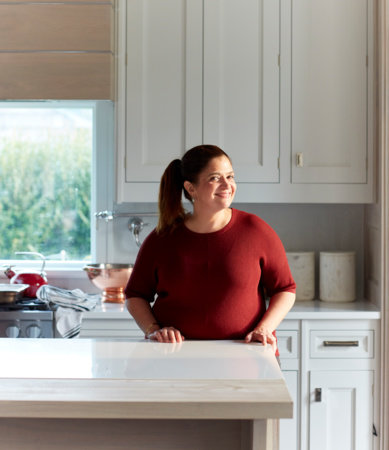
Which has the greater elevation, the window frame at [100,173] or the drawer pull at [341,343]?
the window frame at [100,173]

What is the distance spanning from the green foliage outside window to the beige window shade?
483mm

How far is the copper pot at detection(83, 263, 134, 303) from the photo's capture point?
3225 mm

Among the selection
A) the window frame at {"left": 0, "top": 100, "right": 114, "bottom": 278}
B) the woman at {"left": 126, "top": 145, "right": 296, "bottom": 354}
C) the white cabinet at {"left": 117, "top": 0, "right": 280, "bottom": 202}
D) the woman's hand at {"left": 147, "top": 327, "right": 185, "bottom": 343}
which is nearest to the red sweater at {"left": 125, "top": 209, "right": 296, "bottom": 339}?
the woman at {"left": 126, "top": 145, "right": 296, "bottom": 354}

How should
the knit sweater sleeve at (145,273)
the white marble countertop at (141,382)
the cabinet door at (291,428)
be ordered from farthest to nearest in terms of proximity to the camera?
1. the cabinet door at (291,428)
2. the knit sweater sleeve at (145,273)
3. the white marble countertop at (141,382)

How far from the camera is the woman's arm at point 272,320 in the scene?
193cm

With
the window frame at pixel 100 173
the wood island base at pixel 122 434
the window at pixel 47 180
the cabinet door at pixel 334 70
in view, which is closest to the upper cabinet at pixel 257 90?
the cabinet door at pixel 334 70

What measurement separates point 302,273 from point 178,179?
1234 millimetres

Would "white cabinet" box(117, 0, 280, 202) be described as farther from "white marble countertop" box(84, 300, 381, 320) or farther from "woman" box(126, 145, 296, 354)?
"woman" box(126, 145, 296, 354)

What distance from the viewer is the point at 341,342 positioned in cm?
298

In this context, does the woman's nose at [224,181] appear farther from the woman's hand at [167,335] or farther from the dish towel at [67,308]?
the dish towel at [67,308]

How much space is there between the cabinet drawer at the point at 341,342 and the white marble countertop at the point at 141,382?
1.17m

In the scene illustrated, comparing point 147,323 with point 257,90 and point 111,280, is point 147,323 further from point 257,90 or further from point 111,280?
point 257,90

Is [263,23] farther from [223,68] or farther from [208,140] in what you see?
[208,140]

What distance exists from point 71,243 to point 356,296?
146 cm
